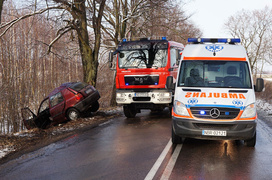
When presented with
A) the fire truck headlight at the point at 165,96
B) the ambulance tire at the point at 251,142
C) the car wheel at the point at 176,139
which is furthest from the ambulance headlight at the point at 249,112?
the fire truck headlight at the point at 165,96

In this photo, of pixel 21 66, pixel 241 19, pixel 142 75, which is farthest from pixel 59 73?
pixel 241 19

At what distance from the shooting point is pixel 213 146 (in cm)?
660

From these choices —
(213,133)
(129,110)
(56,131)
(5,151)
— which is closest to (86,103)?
(129,110)

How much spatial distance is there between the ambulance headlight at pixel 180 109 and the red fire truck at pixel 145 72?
423 centimetres

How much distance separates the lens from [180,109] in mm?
6184

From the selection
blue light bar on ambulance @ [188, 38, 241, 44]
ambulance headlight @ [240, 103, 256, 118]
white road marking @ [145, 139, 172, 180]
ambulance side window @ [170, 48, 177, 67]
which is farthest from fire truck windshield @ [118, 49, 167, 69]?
ambulance headlight @ [240, 103, 256, 118]

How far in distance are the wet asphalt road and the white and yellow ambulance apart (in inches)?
16.2

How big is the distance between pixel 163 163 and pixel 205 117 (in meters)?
1.42

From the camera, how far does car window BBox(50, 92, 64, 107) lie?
12522mm

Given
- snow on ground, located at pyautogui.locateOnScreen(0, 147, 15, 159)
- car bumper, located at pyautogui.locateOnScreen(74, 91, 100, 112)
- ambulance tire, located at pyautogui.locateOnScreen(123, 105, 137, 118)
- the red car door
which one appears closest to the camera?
snow on ground, located at pyautogui.locateOnScreen(0, 147, 15, 159)

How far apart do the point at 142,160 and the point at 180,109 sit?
146 cm

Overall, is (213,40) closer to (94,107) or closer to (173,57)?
(173,57)

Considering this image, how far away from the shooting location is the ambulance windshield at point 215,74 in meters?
6.72

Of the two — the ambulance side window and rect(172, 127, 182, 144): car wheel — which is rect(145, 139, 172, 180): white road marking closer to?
rect(172, 127, 182, 144): car wheel
